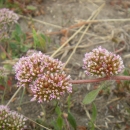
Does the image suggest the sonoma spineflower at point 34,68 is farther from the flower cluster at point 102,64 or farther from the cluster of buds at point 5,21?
the cluster of buds at point 5,21

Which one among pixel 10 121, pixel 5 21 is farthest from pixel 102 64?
A: pixel 5 21

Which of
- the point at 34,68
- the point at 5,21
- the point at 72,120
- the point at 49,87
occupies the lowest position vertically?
the point at 72,120

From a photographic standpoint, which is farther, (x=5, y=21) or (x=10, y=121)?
(x=5, y=21)

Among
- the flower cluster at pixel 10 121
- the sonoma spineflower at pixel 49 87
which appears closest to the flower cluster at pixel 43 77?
the sonoma spineflower at pixel 49 87

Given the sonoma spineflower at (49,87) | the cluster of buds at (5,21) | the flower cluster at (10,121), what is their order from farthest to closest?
the cluster of buds at (5,21) < the flower cluster at (10,121) < the sonoma spineflower at (49,87)

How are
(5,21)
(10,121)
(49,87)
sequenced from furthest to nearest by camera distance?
(5,21), (10,121), (49,87)

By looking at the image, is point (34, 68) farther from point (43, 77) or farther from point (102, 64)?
point (102, 64)

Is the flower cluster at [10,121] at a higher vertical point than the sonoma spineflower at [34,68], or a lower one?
lower
